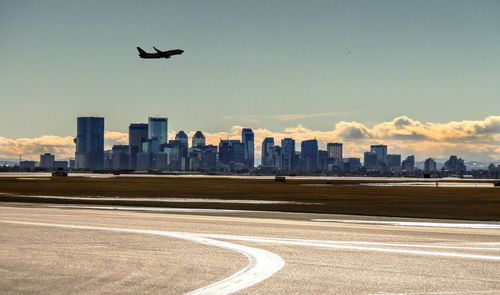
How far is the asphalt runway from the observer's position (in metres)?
11.6

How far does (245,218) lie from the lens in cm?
2948

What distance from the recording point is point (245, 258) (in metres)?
15.5

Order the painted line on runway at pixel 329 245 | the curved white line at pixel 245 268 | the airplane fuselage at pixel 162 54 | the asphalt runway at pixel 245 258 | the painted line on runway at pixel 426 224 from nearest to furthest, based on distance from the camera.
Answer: the curved white line at pixel 245 268 < the asphalt runway at pixel 245 258 < the painted line on runway at pixel 329 245 < the painted line on runway at pixel 426 224 < the airplane fuselage at pixel 162 54

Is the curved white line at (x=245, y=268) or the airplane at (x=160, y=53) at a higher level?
the airplane at (x=160, y=53)

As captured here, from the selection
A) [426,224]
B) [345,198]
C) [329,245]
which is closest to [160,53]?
[345,198]

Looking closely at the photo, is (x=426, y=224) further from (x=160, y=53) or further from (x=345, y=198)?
(x=160, y=53)

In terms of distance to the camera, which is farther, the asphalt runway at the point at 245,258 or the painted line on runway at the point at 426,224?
the painted line on runway at the point at 426,224

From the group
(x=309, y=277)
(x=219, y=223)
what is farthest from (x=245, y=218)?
(x=309, y=277)

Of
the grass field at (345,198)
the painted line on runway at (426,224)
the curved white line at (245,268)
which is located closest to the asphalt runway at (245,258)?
the curved white line at (245,268)

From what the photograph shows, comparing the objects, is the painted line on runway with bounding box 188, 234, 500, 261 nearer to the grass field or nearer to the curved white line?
the curved white line

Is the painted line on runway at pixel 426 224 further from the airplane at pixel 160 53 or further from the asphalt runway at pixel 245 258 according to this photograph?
the airplane at pixel 160 53

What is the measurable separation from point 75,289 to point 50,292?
45cm

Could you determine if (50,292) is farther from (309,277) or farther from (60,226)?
(60,226)

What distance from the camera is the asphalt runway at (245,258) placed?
457 inches
